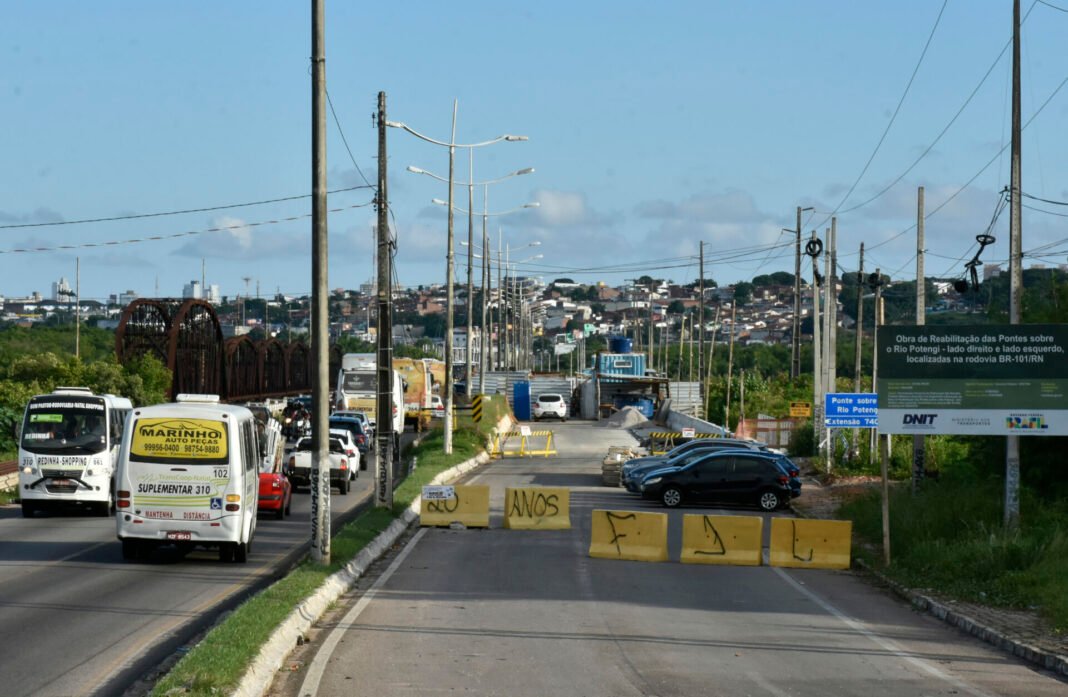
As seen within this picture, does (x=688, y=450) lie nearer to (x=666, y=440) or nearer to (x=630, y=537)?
(x=666, y=440)

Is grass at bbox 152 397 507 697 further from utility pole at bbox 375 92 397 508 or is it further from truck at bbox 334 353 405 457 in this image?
truck at bbox 334 353 405 457

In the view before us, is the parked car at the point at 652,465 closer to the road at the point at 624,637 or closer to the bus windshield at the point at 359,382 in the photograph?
the road at the point at 624,637

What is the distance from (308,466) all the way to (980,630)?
71.1 feet

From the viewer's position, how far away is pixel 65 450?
89.0 ft

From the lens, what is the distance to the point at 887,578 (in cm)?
2100

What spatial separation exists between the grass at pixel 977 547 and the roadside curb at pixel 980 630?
1.39ft

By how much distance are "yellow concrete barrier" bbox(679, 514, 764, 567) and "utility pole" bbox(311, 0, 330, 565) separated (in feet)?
24.1

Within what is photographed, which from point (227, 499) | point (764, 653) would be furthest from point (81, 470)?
point (764, 653)

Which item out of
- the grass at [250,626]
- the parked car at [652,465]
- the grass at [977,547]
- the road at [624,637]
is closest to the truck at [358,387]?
the parked car at [652,465]

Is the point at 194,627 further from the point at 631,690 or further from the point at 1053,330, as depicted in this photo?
the point at 1053,330

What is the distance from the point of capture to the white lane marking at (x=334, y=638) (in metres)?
11.4

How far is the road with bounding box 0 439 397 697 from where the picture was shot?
39.2 feet

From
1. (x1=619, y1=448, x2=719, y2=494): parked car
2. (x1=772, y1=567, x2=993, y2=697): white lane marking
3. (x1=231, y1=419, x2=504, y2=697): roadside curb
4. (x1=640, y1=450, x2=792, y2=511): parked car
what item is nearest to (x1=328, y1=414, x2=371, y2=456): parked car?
(x1=619, y1=448, x2=719, y2=494): parked car

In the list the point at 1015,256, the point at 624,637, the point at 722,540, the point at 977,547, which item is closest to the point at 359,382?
the point at 722,540
